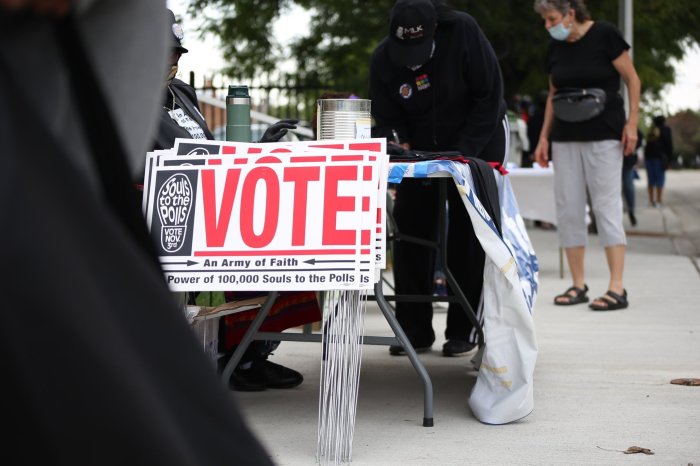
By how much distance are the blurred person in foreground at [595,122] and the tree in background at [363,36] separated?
858 cm

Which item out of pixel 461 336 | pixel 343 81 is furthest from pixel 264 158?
pixel 343 81

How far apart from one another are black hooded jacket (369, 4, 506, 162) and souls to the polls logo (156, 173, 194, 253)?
1624mm

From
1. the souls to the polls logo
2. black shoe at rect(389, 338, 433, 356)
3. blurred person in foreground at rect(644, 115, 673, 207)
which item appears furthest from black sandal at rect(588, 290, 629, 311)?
blurred person in foreground at rect(644, 115, 673, 207)

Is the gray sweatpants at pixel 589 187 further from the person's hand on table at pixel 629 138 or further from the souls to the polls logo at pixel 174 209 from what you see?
the souls to the polls logo at pixel 174 209

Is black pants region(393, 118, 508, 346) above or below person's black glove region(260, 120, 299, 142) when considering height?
below

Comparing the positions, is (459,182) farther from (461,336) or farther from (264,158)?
(461,336)

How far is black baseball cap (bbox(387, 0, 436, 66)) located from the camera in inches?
203

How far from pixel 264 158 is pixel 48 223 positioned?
294 cm

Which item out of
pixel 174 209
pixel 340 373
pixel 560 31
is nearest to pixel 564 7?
pixel 560 31

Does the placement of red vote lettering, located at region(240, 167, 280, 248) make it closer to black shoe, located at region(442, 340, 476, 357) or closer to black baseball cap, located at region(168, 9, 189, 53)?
black baseball cap, located at region(168, 9, 189, 53)

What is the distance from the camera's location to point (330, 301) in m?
3.95

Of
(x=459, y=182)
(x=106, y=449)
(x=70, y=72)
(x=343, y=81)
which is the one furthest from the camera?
(x=343, y=81)

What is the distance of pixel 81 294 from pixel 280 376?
4.11m

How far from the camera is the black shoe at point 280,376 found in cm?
516
